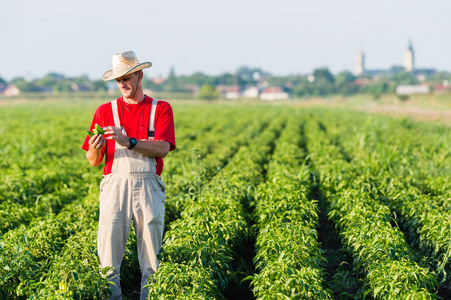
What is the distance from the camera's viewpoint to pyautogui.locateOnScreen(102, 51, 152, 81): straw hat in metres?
4.49

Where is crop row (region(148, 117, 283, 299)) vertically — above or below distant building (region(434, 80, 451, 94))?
above

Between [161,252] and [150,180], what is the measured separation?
2.39 feet

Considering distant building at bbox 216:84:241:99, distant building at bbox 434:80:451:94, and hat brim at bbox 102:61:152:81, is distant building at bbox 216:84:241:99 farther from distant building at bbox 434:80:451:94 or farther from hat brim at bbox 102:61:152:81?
hat brim at bbox 102:61:152:81

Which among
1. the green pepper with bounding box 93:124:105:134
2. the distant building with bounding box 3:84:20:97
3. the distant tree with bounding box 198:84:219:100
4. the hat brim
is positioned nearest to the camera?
the green pepper with bounding box 93:124:105:134

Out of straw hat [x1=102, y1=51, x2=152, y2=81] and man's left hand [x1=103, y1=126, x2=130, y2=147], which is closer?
man's left hand [x1=103, y1=126, x2=130, y2=147]

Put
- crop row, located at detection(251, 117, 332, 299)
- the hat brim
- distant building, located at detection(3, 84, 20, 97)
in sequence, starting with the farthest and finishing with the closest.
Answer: distant building, located at detection(3, 84, 20, 97), the hat brim, crop row, located at detection(251, 117, 332, 299)

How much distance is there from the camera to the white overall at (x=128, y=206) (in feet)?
14.9

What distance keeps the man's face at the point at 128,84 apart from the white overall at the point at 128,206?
184 mm

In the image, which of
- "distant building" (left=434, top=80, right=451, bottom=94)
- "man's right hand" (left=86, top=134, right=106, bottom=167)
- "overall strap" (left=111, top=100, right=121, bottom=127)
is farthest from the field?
"distant building" (left=434, top=80, right=451, bottom=94)

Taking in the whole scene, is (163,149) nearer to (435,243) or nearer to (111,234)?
(111,234)

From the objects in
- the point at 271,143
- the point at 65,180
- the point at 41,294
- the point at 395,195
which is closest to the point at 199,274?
the point at 41,294

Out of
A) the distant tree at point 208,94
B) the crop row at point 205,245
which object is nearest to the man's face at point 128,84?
the crop row at point 205,245

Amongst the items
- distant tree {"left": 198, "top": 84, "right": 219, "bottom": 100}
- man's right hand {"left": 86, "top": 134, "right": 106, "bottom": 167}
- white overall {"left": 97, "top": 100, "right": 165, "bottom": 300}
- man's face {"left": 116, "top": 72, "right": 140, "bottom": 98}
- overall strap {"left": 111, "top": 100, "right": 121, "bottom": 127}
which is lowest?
distant tree {"left": 198, "top": 84, "right": 219, "bottom": 100}

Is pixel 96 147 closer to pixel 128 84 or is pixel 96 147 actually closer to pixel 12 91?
pixel 128 84
